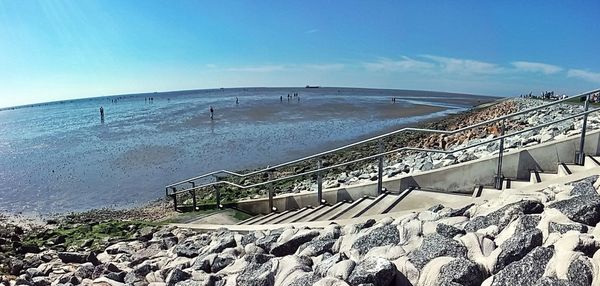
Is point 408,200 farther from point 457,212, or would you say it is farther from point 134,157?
point 134,157

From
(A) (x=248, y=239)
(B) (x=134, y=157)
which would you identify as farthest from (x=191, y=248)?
(B) (x=134, y=157)

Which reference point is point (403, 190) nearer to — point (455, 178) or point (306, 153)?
point (455, 178)

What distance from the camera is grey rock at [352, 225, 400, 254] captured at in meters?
3.86

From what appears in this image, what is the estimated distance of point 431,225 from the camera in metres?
3.90

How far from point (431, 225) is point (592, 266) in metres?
1.49

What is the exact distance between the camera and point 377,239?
12.9ft

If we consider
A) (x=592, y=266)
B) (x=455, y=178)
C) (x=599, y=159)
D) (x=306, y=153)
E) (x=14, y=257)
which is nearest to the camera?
(x=592, y=266)

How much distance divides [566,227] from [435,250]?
95 cm

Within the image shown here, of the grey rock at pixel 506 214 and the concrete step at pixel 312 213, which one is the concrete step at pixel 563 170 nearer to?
the grey rock at pixel 506 214

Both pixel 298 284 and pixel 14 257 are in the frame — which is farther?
pixel 14 257

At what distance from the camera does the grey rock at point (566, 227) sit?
9.96 ft

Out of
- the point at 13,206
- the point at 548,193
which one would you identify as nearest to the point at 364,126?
the point at 13,206

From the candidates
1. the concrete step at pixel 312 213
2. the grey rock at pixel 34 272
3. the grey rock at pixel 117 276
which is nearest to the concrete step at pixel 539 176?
the concrete step at pixel 312 213

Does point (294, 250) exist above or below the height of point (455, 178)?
below
